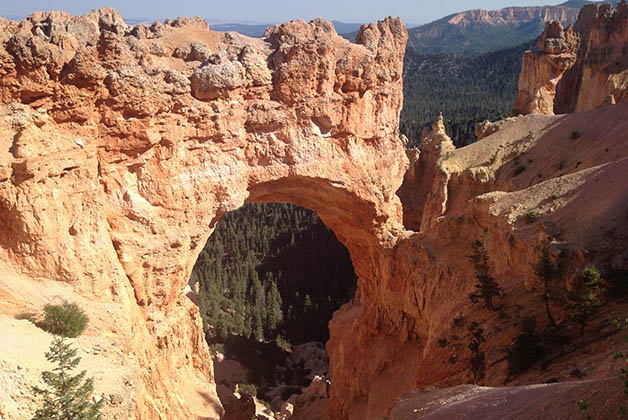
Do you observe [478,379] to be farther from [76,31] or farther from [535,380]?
[76,31]

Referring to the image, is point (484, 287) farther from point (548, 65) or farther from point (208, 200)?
point (548, 65)

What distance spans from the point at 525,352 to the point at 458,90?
418 ft

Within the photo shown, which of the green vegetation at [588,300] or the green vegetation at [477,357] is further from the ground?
the green vegetation at [588,300]

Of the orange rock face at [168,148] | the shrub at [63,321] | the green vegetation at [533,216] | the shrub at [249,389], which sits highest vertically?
the orange rock face at [168,148]

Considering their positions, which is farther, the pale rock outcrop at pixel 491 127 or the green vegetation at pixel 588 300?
the pale rock outcrop at pixel 491 127

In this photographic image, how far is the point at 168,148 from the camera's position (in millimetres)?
14875

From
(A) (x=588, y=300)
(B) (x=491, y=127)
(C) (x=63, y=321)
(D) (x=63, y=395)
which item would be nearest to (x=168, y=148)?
(C) (x=63, y=321)

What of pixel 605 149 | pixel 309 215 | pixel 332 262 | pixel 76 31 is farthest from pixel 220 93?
pixel 309 215

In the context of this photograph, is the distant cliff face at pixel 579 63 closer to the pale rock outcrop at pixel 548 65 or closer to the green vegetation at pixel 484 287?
the pale rock outcrop at pixel 548 65

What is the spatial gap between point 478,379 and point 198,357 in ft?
32.5

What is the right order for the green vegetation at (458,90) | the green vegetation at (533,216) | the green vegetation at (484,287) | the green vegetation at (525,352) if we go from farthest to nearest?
the green vegetation at (458,90)
the green vegetation at (533,216)
the green vegetation at (484,287)
the green vegetation at (525,352)

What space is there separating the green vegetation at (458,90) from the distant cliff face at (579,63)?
1602 cm

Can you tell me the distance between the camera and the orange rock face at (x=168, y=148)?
12164 millimetres

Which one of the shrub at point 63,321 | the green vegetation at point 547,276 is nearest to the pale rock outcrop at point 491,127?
the green vegetation at point 547,276
